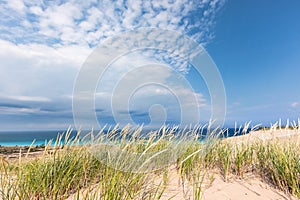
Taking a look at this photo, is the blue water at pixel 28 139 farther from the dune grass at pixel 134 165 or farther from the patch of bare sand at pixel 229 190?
the patch of bare sand at pixel 229 190

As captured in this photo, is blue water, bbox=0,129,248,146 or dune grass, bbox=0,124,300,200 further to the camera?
blue water, bbox=0,129,248,146

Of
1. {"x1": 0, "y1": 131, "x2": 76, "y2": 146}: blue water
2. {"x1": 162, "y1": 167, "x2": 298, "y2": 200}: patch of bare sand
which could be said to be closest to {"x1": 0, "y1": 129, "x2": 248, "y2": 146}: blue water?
{"x1": 0, "y1": 131, "x2": 76, "y2": 146}: blue water

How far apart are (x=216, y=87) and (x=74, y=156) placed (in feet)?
→ 11.7

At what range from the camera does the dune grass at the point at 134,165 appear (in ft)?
8.38

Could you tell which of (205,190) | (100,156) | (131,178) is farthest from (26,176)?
(205,190)

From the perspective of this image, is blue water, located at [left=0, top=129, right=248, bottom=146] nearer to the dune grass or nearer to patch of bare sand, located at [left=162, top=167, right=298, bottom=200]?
the dune grass

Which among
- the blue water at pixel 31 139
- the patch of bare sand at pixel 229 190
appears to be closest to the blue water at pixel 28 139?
the blue water at pixel 31 139

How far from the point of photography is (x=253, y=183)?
3.30m

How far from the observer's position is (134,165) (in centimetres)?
Result: 296

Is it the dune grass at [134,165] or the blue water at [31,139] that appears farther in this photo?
the blue water at [31,139]

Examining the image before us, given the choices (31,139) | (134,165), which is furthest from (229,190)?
(31,139)

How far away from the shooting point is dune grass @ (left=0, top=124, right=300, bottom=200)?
2.55 metres

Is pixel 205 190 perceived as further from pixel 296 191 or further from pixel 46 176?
pixel 46 176

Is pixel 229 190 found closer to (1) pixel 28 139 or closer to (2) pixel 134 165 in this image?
(2) pixel 134 165
